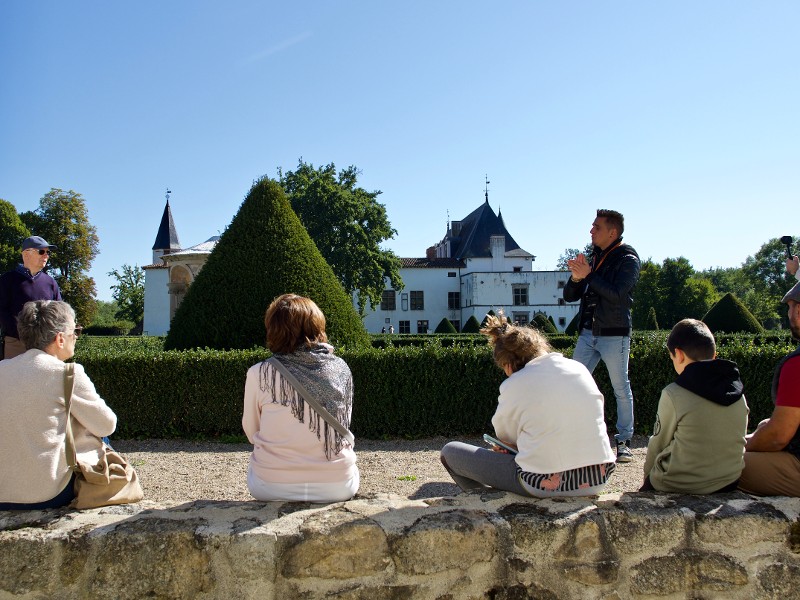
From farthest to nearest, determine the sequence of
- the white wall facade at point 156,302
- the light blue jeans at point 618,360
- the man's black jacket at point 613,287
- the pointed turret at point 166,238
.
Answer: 1. the pointed turret at point 166,238
2. the white wall facade at point 156,302
3. the light blue jeans at point 618,360
4. the man's black jacket at point 613,287

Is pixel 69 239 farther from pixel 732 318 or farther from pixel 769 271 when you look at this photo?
pixel 769 271

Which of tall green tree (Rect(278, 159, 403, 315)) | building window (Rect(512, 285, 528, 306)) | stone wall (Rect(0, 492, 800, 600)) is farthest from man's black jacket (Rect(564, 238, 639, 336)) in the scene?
building window (Rect(512, 285, 528, 306))

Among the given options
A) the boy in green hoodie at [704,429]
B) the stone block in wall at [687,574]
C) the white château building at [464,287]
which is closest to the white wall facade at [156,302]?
the white château building at [464,287]

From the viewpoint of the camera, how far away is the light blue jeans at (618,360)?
17.7 feet

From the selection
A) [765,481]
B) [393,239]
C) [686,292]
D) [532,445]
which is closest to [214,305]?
[532,445]

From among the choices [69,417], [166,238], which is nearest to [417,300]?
[166,238]

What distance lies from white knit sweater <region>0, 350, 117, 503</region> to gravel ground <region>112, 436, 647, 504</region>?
1.52 meters

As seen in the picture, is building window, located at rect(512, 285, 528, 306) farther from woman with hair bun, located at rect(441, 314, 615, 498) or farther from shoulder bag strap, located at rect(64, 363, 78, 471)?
shoulder bag strap, located at rect(64, 363, 78, 471)

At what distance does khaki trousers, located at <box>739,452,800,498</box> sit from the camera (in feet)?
10.2

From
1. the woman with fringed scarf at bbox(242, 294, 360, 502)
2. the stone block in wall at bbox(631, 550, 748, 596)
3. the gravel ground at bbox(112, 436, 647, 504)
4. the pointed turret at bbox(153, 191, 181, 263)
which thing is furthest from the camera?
the pointed turret at bbox(153, 191, 181, 263)

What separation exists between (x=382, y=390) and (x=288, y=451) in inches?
179

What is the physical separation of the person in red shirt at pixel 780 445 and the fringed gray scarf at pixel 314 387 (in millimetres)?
2011

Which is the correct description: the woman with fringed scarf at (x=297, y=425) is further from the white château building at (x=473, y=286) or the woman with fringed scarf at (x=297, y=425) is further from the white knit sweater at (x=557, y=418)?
the white château building at (x=473, y=286)

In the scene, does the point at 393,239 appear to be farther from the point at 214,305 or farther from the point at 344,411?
the point at 344,411
